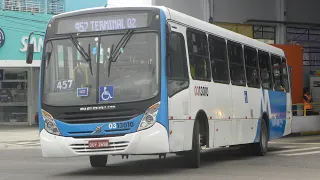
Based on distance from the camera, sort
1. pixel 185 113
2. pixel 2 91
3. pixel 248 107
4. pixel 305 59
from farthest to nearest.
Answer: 1. pixel 305 59
2. pixel 2 91
3. pixel 248 107
4. pixel 185 113

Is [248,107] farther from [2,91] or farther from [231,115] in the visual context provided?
[2,91]

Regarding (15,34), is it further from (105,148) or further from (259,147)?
(105,148)

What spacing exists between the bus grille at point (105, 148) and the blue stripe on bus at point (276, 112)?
22.8 ft

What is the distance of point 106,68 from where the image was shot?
38.5ft

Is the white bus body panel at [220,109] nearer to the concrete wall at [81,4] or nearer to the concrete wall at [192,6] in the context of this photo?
the concrete wall at [192,6]

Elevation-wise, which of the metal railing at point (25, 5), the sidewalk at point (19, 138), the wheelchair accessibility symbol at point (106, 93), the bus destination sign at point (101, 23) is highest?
the metal railing at point (25, 5)

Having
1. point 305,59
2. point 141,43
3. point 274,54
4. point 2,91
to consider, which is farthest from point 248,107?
point 305,59

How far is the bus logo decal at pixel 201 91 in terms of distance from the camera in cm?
1278

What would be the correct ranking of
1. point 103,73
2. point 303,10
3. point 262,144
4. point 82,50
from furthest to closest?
point 303,10 < point 262,144 < point 82,50 < point 103,73

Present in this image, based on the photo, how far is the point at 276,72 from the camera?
19312 millimetres

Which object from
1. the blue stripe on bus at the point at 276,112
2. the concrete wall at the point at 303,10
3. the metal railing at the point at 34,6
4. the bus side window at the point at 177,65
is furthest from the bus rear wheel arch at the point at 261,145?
the concrete wall at the point at 303,10

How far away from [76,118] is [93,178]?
119 centimetres

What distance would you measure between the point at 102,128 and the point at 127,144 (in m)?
0.57

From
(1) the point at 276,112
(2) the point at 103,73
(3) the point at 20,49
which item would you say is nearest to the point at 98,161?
(2) the point at 103,73
